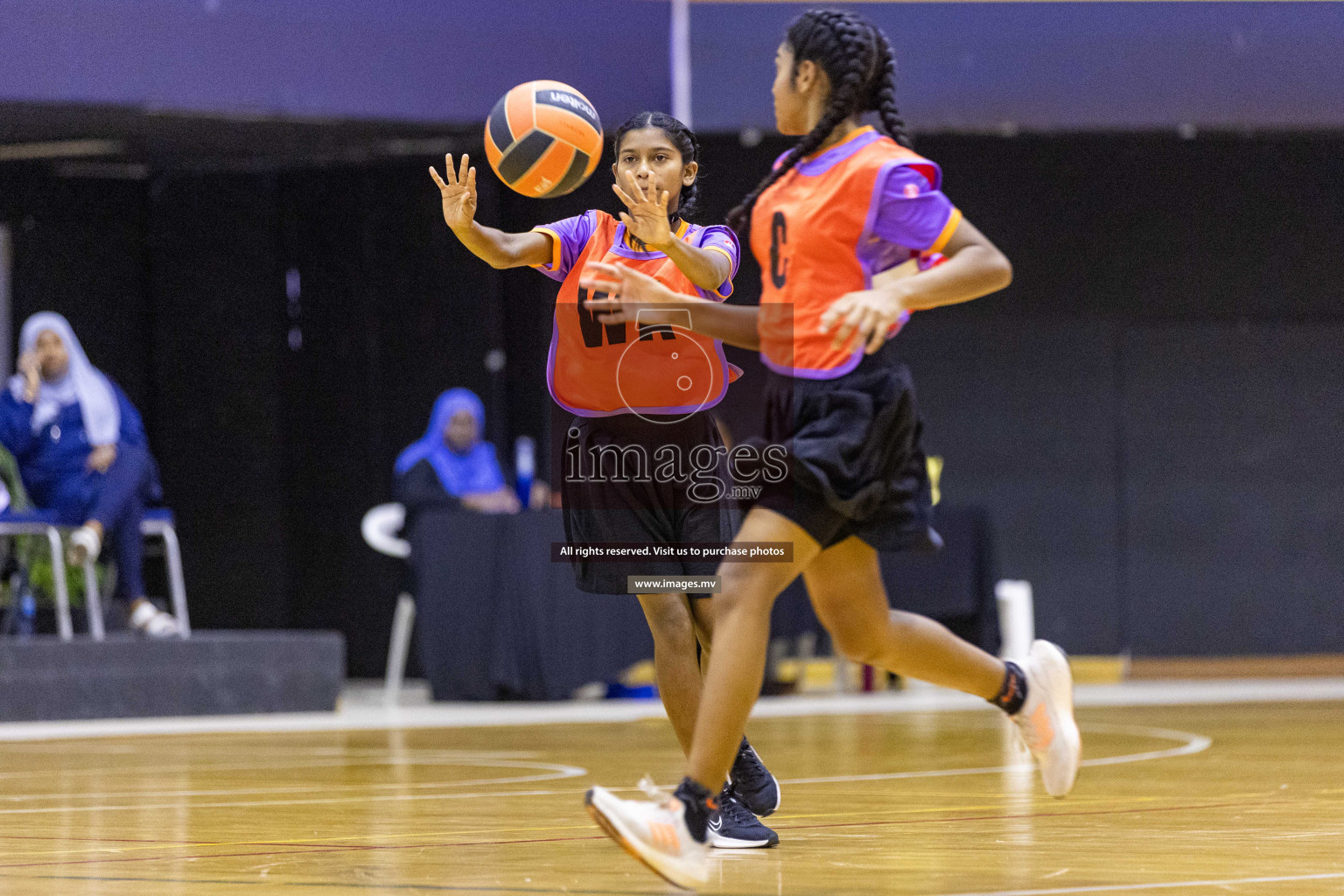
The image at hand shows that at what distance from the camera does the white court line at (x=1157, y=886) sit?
100 inches

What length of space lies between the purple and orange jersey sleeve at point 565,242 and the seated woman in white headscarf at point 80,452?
524cm

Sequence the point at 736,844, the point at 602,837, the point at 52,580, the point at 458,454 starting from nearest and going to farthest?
the point at 736,844
the point at 602,837
the point at 52,580
the point at 458,454

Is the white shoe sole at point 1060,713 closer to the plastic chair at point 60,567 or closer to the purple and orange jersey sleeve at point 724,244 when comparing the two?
the purple and orange jersey sleeve at point 724,244

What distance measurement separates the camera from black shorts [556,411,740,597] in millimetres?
3268

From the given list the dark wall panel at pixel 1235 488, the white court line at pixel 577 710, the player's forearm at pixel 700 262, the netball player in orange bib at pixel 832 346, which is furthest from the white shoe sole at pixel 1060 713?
the dark wall panel at pixel 1235 488

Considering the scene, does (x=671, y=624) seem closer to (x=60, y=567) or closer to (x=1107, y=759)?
(x=1107, y=759)

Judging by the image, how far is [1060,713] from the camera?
311 cm

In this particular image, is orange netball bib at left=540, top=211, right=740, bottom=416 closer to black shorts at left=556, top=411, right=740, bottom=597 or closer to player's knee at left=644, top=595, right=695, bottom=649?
black shorts at left=556, top=411, right=740, bottom=597

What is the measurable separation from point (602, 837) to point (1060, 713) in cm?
99

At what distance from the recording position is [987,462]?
1154 centimetres

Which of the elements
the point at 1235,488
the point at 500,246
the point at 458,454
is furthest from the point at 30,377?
the point at 1235,488

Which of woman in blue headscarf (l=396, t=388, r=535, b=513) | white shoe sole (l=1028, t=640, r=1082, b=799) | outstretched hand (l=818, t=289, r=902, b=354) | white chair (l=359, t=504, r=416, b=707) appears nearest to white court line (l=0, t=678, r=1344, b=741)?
white chair (l=359, t=504, r=416, b=707)

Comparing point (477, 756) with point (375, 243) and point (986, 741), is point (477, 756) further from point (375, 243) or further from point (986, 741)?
point (375, 243)

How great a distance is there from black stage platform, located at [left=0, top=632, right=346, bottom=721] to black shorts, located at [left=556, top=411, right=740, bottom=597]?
507 centimetres
